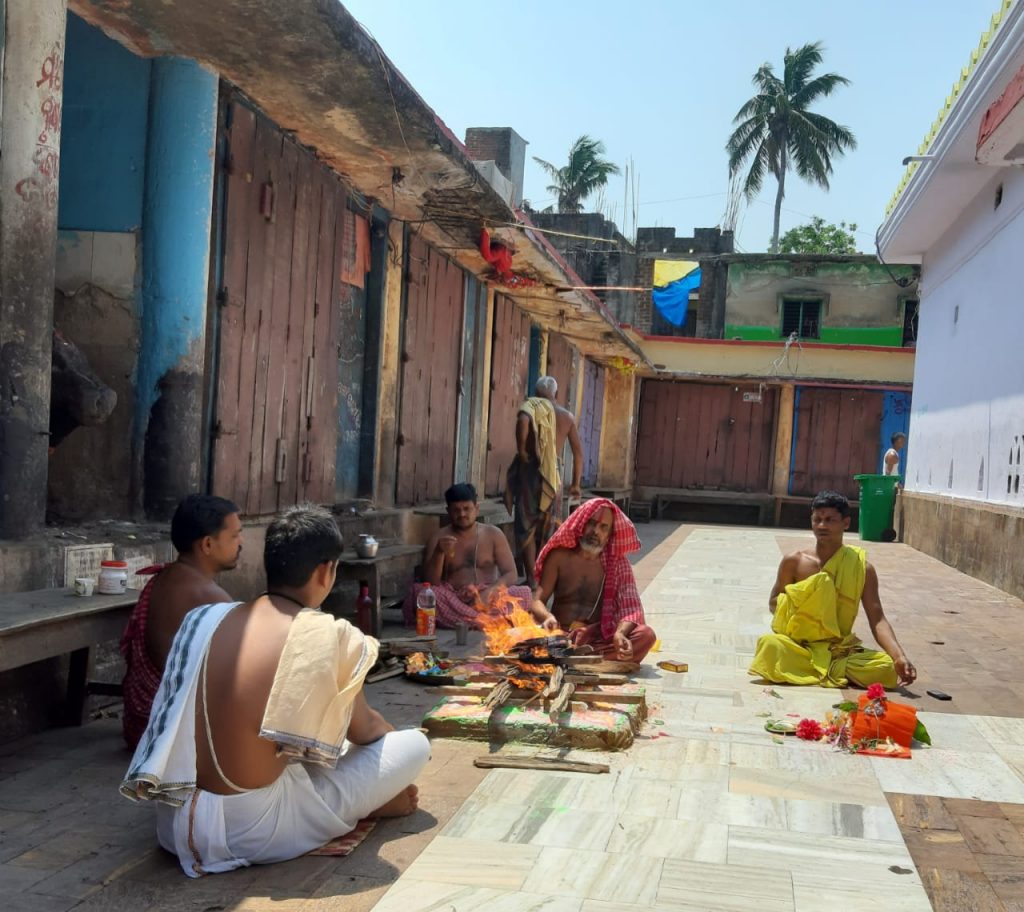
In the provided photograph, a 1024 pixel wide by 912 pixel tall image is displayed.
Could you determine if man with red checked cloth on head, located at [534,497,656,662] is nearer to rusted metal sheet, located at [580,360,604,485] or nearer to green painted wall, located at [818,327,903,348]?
rusted metal sheet, located at [580,360,604,485]

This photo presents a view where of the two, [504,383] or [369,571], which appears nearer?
[369,571]

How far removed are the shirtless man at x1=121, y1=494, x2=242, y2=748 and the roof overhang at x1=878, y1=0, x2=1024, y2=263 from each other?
7.64 metres

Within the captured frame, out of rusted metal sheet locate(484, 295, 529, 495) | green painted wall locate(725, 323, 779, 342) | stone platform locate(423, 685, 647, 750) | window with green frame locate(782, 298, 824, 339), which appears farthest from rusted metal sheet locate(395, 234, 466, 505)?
window with green frame locate(782, 298, 824, 339)

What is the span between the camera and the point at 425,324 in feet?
33.4

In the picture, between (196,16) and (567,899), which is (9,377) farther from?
(567,899)

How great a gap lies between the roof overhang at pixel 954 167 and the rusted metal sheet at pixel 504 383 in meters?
5.40

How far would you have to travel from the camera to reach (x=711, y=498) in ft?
76.7

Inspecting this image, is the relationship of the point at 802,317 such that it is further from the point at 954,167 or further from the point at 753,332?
the point at 954,167

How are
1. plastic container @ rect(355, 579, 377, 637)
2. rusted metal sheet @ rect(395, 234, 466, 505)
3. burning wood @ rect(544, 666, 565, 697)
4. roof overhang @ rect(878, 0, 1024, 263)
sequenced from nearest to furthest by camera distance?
burning wood @ rect(544, 666, 565, 697)
plastic container @ rect(355, 579, 377, 637)
roof overhang @ rect(878, 0, 1024, 263)
rusted metal sheet @ rect(395, 234, 466, 505)

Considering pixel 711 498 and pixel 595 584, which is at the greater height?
pixel 595 584

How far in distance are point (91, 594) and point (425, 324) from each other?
606 cm

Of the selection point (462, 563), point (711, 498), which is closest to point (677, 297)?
point (711, 498)

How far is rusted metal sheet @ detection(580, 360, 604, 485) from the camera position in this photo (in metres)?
20.3

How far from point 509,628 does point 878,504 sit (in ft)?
42.9
